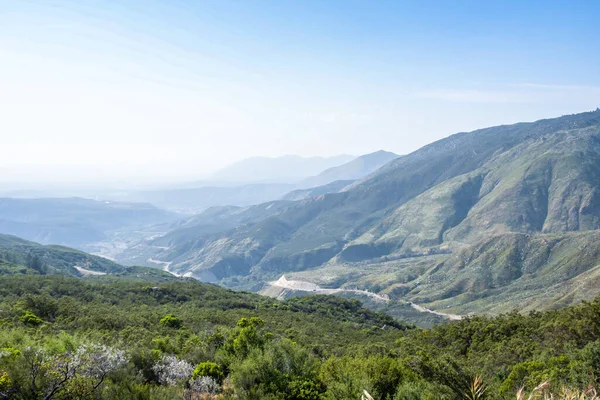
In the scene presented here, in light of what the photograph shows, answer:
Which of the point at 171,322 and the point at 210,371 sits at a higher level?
the point at 210,371

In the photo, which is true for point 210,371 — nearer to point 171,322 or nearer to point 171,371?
point 171,371

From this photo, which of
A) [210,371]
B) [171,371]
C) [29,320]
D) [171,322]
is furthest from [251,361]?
[29,320]

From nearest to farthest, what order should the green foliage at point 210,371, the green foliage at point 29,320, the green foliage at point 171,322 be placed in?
the green foliage at point 210,371 → the green foliage at point 29,320 → the green foliage at point 171,322

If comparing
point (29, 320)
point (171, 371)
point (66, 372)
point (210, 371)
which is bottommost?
point (29, 320)

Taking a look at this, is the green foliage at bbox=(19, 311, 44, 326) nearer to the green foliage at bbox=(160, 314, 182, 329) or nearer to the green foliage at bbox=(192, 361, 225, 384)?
the green foliage at bbox=(160, 314, 182, 329)

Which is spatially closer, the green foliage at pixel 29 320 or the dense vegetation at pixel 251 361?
the dense vegetation at pixel 251 361

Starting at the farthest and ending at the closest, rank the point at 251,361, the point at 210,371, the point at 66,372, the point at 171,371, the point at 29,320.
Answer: the point at 29,320, the point at 210,371, the point at 171,371, the point at 251,361, the point at 66,372

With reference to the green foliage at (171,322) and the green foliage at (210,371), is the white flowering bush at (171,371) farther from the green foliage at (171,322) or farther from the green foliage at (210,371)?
the green foliage at (171,322)

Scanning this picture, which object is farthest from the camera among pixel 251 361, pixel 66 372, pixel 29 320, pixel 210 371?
pixel 29 320

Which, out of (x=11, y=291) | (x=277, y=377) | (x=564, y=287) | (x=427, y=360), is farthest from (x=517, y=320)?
(x=564, y=287)

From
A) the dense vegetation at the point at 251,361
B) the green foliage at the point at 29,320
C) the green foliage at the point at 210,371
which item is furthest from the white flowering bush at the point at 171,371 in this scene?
the green foliage at the point at 29,320

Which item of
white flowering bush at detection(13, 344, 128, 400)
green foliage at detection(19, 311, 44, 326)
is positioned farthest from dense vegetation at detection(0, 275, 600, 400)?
green foliage at detection(19, 311, 44, 326)

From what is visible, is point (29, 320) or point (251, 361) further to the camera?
point (29, 320)

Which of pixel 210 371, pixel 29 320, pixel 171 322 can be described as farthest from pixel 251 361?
pixel 29 320
